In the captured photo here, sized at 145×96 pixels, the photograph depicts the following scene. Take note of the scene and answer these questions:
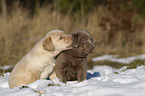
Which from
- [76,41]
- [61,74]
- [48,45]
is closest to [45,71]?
[61,74]

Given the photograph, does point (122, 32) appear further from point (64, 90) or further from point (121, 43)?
point (64, 90)

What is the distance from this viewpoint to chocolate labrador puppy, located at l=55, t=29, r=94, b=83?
376 centimetres

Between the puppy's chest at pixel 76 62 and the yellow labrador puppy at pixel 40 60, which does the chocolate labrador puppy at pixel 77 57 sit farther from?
the yellow labrador puppy at pixel 40 60

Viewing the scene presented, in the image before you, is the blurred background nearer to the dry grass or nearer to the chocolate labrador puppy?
the dry grass

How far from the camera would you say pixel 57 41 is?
3.99m

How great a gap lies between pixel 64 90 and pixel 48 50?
99 cm

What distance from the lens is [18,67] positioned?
4.04m

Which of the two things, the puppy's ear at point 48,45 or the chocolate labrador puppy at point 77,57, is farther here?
the puppy's ear at point 48,45

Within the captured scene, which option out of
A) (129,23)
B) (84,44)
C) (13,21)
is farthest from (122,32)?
(84,44)

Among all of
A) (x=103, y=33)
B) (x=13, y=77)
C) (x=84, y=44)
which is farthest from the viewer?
(x=103, y=33)

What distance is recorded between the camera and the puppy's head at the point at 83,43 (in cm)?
373

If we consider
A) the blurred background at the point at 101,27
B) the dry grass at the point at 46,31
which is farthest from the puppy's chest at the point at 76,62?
the blurred background at the point at 101,27

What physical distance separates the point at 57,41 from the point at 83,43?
54 centimetres

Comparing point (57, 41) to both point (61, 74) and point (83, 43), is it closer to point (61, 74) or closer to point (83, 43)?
point (83, 43)
